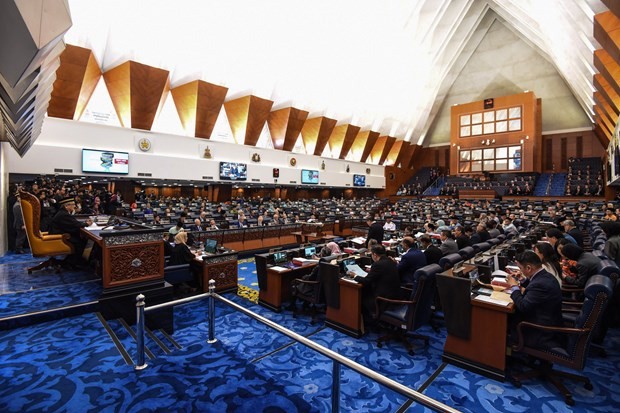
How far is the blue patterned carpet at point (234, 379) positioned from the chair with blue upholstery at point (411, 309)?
0.56 ft

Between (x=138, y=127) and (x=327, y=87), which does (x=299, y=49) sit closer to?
(x=327, y=87)

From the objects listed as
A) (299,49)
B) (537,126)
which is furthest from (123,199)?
(537,126)

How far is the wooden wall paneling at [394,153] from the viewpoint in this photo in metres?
30.5

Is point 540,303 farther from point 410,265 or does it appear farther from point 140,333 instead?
point 140,333

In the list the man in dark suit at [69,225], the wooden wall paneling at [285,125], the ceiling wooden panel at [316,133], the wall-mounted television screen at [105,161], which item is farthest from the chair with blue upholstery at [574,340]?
the ceiling wooden panel at [316,133]

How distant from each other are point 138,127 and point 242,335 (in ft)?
47.1

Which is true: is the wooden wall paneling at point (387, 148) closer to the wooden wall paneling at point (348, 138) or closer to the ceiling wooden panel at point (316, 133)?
the wooden wall paneling at point (348, 138)

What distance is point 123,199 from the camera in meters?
16.4

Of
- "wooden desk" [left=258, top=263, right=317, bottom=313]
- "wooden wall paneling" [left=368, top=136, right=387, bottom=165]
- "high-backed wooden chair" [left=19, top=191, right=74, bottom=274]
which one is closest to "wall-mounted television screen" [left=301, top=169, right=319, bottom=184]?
"wooden wall paneling" [left=368, top=136, right=387, bottom=165]

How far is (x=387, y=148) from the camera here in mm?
29609

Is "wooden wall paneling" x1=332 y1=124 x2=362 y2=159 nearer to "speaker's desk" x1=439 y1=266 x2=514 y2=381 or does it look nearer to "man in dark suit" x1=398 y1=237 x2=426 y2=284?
"man in dark suit" x1=398 y1=237 x2=426 y2=284

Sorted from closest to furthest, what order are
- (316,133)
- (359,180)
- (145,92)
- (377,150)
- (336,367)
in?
(336,367)
(145,92)
(316,133)
(359,180)
(377,150)

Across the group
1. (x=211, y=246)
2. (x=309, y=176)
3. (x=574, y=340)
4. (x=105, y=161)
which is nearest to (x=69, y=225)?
(x=211, y=246)

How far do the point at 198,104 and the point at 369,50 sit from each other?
12444 millimetres
